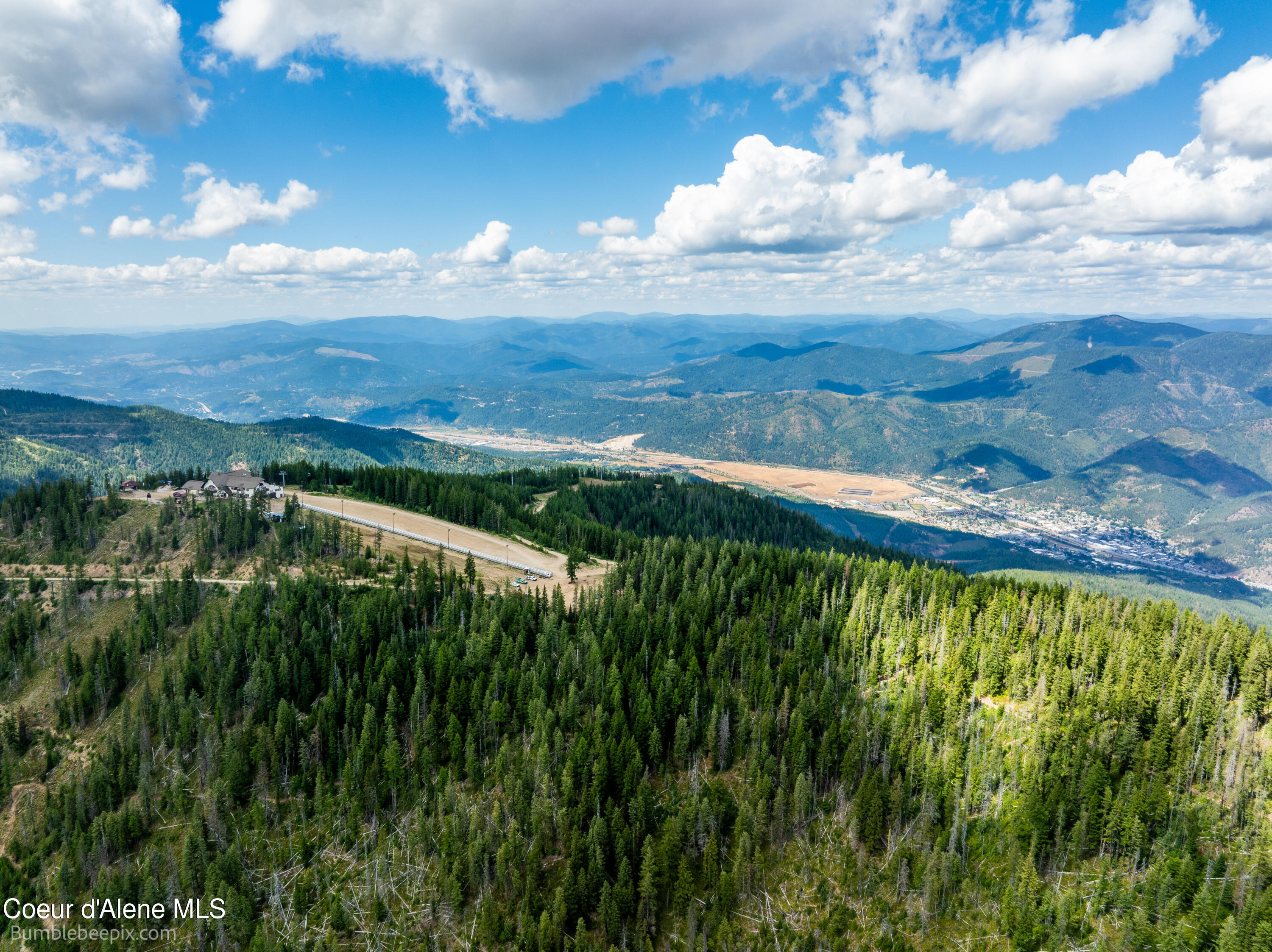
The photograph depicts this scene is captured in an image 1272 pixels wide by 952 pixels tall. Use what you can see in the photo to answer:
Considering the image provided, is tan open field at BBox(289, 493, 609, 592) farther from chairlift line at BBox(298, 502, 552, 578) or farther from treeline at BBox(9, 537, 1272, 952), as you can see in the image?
treeline at BBox(9, 537, 1272, 952)

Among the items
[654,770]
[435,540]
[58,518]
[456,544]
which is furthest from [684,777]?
[58,518]

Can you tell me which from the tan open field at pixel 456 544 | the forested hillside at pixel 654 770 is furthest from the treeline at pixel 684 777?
the tan open field at pixel 456 544

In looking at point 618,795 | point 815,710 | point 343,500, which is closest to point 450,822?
point 618,795

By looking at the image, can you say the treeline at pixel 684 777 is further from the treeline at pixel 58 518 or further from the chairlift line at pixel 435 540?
the treeline at pixel 58 518

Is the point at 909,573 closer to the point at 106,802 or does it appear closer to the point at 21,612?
the point at 106,802

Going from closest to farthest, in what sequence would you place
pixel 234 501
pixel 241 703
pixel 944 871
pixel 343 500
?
1. pixel 944 871
2. pixel 241 703
3. pixel 234 501
4. pixel 343 500

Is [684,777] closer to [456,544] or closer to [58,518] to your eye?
[456,544]
